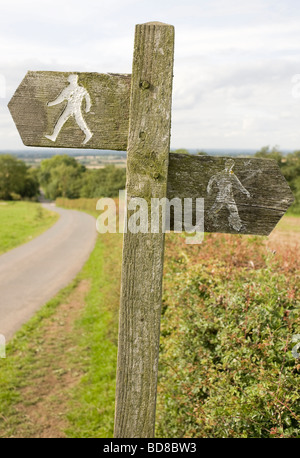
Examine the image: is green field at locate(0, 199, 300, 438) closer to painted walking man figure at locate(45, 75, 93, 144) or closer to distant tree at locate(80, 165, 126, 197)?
painted walking man figure at locate(45, 75, 93, 144)

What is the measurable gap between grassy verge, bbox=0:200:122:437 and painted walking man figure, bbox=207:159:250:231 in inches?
139

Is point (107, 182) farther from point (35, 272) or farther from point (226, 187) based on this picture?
point (226, 187)

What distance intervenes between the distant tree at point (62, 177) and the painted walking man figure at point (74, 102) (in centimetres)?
4895

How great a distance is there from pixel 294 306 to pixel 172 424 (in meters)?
1.52

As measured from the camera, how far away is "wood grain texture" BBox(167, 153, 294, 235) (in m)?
1.52

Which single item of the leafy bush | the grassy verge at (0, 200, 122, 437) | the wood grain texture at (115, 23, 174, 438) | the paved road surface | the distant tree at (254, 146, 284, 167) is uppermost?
the distant tree at (254, 146, 284, 167)

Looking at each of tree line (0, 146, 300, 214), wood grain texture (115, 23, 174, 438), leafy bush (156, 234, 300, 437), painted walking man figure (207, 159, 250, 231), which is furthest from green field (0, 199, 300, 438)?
tree line (0, 146, 300, 214)

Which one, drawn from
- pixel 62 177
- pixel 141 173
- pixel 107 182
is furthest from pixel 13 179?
pixel 141 173

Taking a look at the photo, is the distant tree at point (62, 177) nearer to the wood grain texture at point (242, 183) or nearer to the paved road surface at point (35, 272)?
the paved road surface at point (35, 272)

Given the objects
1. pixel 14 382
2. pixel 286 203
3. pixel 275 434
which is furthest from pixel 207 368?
pixel 14 382

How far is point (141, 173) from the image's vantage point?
1.47 m

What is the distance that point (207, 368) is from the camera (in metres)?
2.96

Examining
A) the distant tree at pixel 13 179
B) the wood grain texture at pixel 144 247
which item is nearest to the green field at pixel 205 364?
the wood grain texture at pixel 144 247
